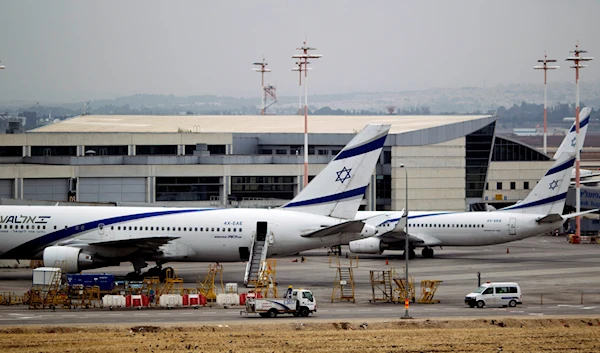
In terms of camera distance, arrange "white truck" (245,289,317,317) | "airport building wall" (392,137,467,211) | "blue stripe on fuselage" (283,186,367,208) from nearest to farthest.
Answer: "white truck" (245,289,317,317)
"blue stripe on fuselage" (283,186,367,208)
"airport building wall" (392,137,467,211)

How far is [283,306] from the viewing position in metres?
47.9

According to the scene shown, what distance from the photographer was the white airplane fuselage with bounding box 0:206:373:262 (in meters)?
60.7

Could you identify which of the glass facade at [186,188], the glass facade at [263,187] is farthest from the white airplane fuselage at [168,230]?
the glass facade at [263,187]

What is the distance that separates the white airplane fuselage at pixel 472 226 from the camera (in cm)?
8094

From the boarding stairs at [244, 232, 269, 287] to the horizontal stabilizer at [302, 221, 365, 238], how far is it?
280 centimetres

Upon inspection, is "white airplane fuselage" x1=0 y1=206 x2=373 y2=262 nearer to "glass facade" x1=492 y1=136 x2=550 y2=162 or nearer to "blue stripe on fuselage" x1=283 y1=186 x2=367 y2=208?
"blue stripe on fuselage" x1=283 y1=186 x2=367 y2=208

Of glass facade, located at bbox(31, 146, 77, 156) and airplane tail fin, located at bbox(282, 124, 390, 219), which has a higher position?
glass facade, located at bbox(31, 146, 77, 156)

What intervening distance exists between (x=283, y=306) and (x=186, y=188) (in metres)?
50.2

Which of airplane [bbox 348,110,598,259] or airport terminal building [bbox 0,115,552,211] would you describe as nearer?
airplane [bbox 348,110,598,259]

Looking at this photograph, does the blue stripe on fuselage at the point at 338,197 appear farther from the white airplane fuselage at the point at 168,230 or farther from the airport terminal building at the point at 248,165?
the airport terminal building at the point at 248,165

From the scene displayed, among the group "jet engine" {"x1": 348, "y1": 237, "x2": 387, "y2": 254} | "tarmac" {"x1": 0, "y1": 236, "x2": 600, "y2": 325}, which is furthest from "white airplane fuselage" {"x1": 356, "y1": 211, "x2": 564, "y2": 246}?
"tarmac" {"x1": 0, "y1": 236, "x2": 600, "y2": 325}

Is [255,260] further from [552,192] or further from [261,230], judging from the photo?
[552,192]

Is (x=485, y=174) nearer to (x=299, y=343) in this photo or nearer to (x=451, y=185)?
(x=451, y=185)

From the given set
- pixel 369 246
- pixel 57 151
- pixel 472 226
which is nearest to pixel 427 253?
pixel 472 226
